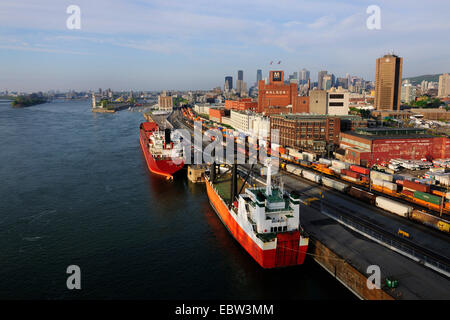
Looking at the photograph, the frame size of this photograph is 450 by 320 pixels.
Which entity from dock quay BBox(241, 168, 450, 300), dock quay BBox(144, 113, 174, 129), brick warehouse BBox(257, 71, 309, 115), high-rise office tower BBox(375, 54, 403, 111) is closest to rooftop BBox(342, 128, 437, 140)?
dock quay BBox(241, 168, 450, 300)

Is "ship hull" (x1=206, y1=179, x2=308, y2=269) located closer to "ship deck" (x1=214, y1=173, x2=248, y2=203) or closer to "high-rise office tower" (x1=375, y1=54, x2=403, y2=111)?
"ship deck" (x1=214, y1=173, x2=248, y2=203)

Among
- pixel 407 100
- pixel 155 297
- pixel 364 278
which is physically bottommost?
pixel 155 297

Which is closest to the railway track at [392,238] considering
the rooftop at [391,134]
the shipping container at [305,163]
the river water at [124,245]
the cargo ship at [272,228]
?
the river water at [124,245]

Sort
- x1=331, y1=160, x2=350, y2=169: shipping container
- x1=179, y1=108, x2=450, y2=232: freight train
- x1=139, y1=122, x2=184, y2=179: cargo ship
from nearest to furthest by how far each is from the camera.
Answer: x1=179, y1=108, x2=450, y2=232: freight train → x1=331, y1=160, x2=350, y2=169: shipping container → x1=139, y1=122, x2=184, y2=179: cargo ship
